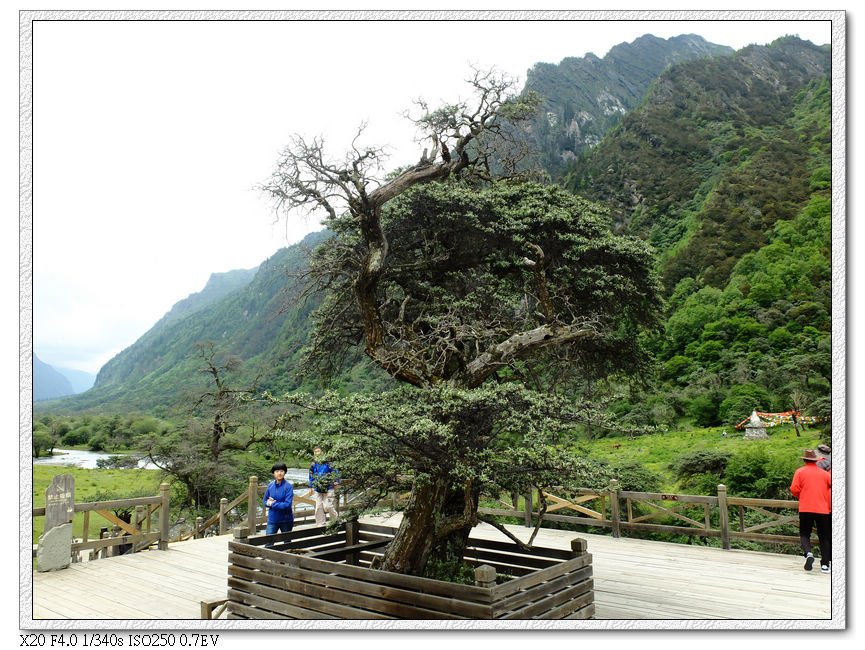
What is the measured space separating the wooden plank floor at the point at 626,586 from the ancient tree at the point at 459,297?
1742mm

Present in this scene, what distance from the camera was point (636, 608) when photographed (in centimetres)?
512

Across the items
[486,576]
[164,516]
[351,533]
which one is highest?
[486,576]

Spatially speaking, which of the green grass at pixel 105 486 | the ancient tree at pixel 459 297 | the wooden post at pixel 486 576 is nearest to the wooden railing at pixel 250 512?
the green grass at pixel 105 486

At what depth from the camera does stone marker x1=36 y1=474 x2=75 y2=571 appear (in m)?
6.18

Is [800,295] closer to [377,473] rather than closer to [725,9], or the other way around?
[725,9]

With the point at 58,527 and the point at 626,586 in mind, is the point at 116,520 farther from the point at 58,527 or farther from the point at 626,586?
the point at 626,586

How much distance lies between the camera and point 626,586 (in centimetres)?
592

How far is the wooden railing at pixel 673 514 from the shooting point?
23.4 feet

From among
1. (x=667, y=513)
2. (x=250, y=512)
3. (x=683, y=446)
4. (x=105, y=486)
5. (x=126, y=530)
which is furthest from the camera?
(x=683, y=446)

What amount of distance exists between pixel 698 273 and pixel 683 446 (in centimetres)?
551

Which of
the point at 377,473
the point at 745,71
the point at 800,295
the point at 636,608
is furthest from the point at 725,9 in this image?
the point at 745,71

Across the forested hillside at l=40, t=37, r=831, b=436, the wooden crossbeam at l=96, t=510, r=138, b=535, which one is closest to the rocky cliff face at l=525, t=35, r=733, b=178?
the forested hillside at l=40, t=37, r=831, b=436

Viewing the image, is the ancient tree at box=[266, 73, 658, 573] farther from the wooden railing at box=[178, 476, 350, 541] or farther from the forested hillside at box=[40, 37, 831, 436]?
the wooden railing at box=[178, 476, 350, 541]

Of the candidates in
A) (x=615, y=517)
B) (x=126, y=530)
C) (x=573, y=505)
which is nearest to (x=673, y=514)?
(x=615, y=517)
